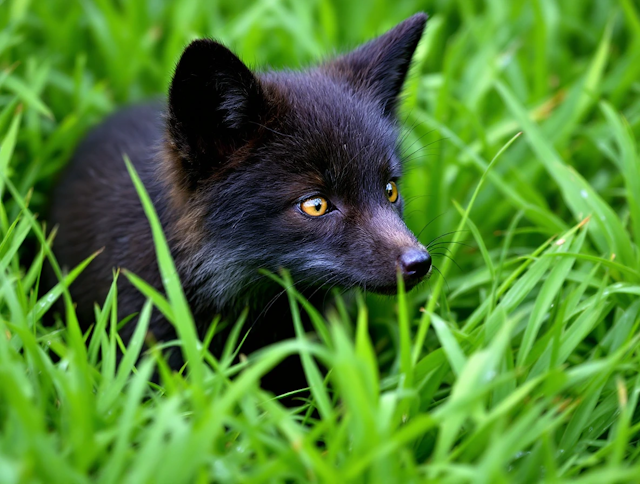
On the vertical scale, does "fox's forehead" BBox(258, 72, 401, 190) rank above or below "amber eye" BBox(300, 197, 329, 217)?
above

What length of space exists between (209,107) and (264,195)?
0.54 metres

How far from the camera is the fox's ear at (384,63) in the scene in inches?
168

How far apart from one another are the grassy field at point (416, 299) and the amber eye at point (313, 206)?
65 cm

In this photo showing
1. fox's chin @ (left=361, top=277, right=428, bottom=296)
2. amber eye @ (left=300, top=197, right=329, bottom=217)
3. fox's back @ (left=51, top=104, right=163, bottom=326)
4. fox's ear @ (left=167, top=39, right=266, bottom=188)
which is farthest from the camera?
fox's back @ (left=51, top=104, right=163, bottom=326)

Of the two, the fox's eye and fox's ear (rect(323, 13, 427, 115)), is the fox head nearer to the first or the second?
the fox's eye

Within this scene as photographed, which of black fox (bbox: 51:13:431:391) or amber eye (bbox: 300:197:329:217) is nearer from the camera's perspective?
black fox (bbox: 51:13:431:391)

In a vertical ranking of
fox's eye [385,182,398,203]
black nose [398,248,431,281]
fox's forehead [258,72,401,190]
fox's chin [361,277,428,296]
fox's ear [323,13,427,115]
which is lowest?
fox's chin [361,277,428,296]

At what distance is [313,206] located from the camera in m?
3.66

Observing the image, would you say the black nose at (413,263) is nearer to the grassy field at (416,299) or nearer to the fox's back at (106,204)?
the grassy field at (416,299)

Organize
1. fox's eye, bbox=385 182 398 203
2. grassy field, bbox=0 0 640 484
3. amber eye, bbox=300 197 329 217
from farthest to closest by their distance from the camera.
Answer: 1. fox's eye, bbox=385 182 398 203
2. amber eye, bbox=300 197 329 217
3. grassy field, bbox=0 0 640 484

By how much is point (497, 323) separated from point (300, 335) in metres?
1.04

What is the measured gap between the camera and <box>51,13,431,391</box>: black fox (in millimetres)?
3549

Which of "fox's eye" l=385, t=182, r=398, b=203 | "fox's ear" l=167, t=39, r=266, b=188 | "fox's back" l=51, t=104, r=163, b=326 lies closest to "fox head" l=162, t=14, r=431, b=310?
"fox's ear" l=167, t=39, r=266, b=188

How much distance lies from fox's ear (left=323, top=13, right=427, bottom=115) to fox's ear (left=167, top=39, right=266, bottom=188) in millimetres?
897
